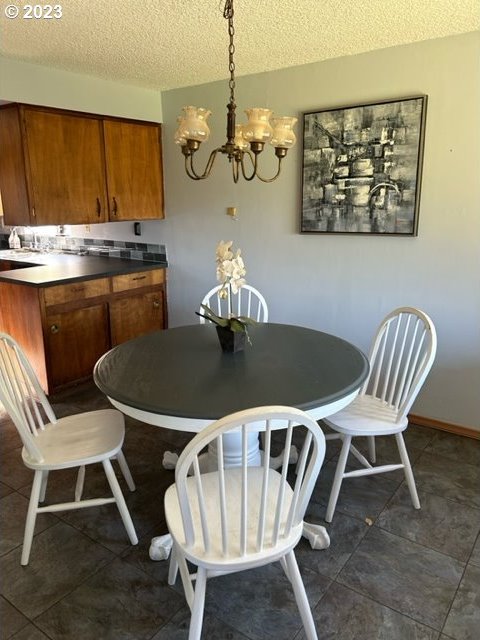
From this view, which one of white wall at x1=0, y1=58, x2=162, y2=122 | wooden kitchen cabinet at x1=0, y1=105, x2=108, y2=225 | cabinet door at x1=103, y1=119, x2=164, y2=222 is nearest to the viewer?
white wall at x1=0, y1=58, x2=162, y2=122

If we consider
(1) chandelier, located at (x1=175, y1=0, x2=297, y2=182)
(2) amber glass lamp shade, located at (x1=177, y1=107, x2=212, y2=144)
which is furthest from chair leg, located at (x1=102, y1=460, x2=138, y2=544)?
(2) amber glass lamp shade, located at (x1=177, y1=107, x2=212, y2=144)

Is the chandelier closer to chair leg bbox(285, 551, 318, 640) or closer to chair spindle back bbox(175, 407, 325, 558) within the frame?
chair spindle back bbox(175, 407, 325, 558)

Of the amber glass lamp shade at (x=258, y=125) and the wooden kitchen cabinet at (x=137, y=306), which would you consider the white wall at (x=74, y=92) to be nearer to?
the wooden kitchen cabinet at (x=137, y=306)

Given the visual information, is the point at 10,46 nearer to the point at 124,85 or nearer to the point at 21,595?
the point at 124,85

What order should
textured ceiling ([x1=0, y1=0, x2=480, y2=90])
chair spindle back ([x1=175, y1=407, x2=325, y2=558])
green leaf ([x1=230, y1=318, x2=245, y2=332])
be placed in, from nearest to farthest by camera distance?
chair spindle back ([x1=175, y1=407, x2=325, y2=558])
green leaf ([x1=230, y1=318, x2=245, y2=332])
textured ceiling ([x1=0, y1=0, x2=480, y2=90])

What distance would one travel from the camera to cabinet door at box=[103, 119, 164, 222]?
12.1 ft

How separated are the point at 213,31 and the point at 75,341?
7.45 ft

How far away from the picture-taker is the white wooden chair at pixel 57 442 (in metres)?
1.83

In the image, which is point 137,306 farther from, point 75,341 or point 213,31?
point 213,31

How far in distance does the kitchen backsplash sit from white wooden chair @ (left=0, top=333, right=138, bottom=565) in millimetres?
2234

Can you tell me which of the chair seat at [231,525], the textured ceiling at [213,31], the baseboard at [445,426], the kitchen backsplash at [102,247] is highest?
the textured ceiling at [213,31]

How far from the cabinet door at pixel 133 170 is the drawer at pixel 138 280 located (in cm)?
47

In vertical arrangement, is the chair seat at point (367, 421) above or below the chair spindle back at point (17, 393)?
below

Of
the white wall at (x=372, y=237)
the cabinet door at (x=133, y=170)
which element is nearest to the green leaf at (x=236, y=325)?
the white wall at (x=372, y=237)
